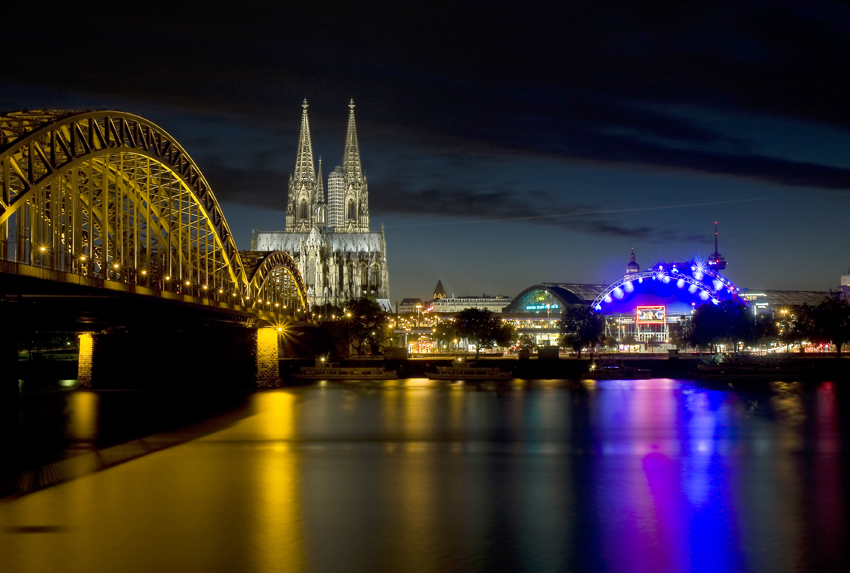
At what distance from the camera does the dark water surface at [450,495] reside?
25.3m

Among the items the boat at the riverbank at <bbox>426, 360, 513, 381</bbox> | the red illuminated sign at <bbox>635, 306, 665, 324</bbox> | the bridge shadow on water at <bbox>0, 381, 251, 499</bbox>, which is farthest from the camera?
the red illuminated sign at <bbox>635, 306, 665, 324</bbox>

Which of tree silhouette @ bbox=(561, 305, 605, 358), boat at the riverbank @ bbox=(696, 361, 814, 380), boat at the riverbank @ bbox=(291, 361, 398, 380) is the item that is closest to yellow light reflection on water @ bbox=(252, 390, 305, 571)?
boat at the riverbank @ bbox=(291, 361, 398, 380)

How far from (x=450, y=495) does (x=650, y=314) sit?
398 feet

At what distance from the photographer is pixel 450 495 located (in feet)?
110

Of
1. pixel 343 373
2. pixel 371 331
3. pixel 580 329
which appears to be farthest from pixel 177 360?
pixel 580 329

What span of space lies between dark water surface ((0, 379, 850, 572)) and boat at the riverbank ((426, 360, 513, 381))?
1326 inches

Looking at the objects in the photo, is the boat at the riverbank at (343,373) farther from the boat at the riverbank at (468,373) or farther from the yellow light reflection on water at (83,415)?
the yellow light reflection on water at (83,415)

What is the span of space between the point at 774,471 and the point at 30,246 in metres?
34.2

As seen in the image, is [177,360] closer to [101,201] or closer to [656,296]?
[101,201]

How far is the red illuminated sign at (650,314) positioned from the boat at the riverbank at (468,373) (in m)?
56.1

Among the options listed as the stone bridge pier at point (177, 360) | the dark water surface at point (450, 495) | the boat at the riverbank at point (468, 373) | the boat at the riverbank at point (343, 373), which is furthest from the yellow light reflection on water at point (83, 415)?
the boat at the riverbank at point (468, 373)

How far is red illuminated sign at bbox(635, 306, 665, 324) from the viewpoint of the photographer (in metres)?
148

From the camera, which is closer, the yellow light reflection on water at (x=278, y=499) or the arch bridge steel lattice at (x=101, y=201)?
the yellow light reflection on water at (x=278, y=499)

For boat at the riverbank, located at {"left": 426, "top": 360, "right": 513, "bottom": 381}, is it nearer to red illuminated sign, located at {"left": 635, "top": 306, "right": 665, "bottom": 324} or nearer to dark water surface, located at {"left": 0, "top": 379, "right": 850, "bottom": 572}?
dark water surface, located at {"left": 0, "top": 379, "right": 850, "bottom": 572}
